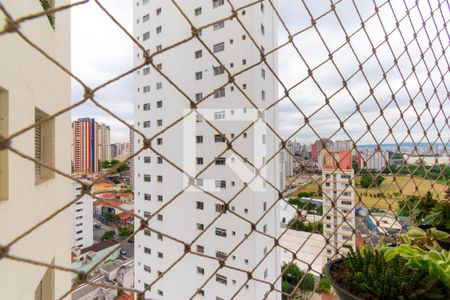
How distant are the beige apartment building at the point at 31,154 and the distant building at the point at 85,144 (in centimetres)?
104

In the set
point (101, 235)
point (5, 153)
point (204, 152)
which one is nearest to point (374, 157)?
point (5, 153)

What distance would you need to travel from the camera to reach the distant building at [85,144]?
266 centimetres

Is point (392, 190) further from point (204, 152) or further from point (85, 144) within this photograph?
point (204, 152)

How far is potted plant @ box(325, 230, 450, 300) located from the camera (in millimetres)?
373

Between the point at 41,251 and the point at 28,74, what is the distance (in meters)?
0.85

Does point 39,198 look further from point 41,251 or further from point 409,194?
point 409,194

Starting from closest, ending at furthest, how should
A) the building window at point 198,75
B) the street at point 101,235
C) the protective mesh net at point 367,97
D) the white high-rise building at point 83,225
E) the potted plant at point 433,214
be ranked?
the protective mesh net at point 367,97
the potted plant at point 433,214
the building window at point 198,75
the white high-rise building at point 83,225
the street at point 101,235

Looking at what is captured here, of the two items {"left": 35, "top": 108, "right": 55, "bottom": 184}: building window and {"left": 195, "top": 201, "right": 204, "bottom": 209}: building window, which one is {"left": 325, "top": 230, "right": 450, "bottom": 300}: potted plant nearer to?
{"left": 35, "top": 108, "right": 55, "bottom": 184}: building window

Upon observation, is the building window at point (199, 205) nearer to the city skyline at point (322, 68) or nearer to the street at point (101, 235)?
the city skyline at point (322, 68)

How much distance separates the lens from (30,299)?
37.5 inches

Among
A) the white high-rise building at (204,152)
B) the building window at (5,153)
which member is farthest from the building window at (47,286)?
the white high-rise building at (204,152)

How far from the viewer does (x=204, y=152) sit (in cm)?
577

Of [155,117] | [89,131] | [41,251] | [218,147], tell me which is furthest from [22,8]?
[155,117]

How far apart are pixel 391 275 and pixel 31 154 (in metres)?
1.27
